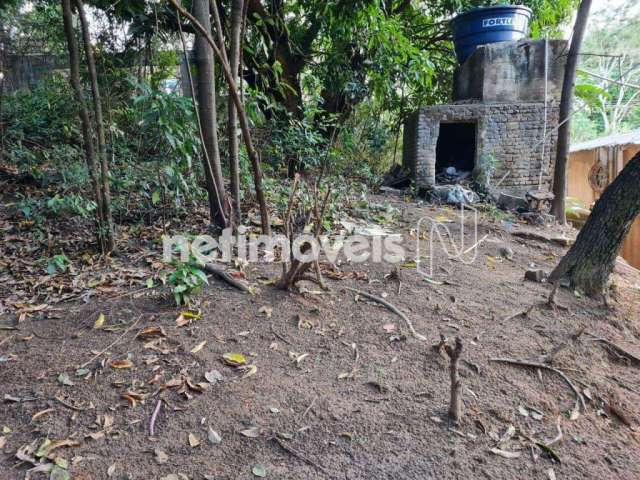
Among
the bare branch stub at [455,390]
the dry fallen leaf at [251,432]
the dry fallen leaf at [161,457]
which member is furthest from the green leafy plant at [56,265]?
the bare branch stub at [455,390]

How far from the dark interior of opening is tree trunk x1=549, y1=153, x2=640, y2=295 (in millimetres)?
4824

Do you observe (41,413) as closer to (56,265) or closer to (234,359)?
(234,359)

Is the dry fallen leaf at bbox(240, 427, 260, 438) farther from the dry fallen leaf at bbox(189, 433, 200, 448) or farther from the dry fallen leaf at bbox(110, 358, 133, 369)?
the dry fallen leaf at bbox(110, 358, 133, 369)

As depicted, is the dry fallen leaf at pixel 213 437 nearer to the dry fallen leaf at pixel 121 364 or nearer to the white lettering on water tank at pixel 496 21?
the dry fallen leaf at pixel 121 364

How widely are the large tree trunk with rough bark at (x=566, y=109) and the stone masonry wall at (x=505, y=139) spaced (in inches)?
38.4

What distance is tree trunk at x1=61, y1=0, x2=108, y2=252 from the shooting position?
2.77m

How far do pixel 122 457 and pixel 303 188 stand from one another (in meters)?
3.35

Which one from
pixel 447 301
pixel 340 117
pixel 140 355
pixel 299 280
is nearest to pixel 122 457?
pixel 140 355

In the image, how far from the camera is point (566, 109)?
5539 millimetres

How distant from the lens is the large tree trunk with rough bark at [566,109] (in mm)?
5141

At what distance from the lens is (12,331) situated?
223 cm

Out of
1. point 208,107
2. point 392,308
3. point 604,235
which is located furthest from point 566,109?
point 208,107

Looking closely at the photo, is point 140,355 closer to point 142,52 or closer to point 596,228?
point 596,228

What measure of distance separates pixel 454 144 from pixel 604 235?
534cm
